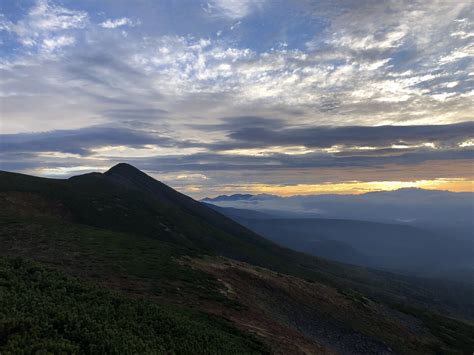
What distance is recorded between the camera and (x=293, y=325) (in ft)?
129

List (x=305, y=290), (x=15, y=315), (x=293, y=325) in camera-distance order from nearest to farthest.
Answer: (x=15, y=315), (x=293, y=325), (x=305, y=290)

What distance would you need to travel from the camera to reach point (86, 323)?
707 inches

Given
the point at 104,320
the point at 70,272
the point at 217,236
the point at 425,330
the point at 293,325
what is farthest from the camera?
the point at 217,236

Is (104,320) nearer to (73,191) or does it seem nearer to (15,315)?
(15,315)

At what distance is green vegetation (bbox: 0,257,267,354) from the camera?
1540 centimetres

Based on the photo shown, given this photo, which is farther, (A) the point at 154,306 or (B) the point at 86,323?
(A) the point at 154,306

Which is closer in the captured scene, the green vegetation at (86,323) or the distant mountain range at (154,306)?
the green vegetation at (86,323)

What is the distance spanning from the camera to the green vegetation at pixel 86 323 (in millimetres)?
15398

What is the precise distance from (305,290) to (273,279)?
5624mm

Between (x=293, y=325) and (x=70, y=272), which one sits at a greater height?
(x=70, y=272)

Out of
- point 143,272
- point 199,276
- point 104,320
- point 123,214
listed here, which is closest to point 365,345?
point 199,276

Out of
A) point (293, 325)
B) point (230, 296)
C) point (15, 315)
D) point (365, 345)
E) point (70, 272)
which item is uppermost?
point (15, 315)

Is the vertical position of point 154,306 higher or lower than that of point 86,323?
lower

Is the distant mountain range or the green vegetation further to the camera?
the distant mountain range
